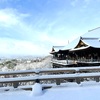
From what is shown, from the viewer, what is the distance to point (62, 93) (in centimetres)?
642

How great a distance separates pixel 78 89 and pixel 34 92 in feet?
5.10

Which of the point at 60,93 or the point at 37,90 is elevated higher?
the point at 37,90

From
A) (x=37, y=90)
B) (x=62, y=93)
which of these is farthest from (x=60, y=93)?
(x=37, y=90)

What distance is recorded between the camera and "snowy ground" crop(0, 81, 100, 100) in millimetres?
6007

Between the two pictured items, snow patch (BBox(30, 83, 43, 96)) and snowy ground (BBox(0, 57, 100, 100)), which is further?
snow patch (BBox(30, 83, 43, 96))

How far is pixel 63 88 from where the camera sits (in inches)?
273

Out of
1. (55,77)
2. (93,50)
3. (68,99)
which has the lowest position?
(68,99)

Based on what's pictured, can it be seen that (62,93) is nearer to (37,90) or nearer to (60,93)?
(60,93)

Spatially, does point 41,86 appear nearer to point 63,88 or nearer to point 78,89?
point 63,88

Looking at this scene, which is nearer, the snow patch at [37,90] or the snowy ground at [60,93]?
the snowy ground at [60,93]

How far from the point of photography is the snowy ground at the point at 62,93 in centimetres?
601

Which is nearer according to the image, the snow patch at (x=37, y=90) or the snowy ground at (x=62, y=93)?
the snowy ground at (x=62, y=93)

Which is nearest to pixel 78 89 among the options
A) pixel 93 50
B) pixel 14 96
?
pixel 14 96

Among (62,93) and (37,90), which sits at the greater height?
(37,90)
